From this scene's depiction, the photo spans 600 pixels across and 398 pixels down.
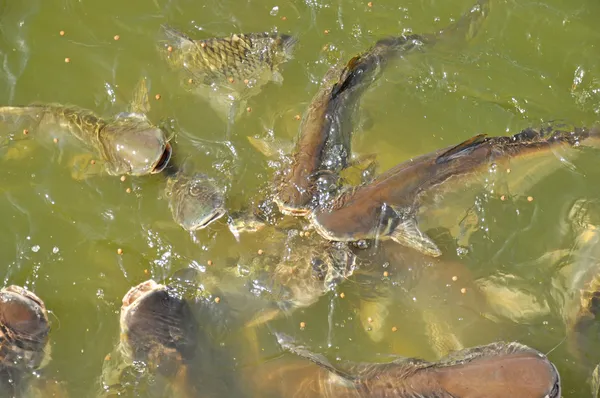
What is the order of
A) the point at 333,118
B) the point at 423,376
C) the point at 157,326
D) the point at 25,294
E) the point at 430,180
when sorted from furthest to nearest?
1. the point at 333,118
2. the point at 430,180
3. the point at 25,294
4. the point at 157,326
5. the point at 423,376

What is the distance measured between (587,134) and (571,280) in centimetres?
123

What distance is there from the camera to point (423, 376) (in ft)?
12.8

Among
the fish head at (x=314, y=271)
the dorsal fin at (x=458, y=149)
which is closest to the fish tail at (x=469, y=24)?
the dorsal fin at (x=458, y=149)

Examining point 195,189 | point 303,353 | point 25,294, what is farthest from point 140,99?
point 303,353

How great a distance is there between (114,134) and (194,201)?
790mm

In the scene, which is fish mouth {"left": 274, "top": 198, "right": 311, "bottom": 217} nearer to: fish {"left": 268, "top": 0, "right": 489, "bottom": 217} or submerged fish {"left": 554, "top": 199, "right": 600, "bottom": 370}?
fish {"left": 268, "top": 0, "right": 489, "bottom": 217}

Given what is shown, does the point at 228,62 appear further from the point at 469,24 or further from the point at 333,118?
the point at 469,24

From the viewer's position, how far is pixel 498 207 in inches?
186

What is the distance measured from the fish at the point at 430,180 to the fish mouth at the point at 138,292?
4.28ft

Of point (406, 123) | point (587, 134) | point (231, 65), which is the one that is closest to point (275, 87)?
point (231, 65)

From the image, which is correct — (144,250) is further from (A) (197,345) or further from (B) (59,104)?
(B) (59,104)

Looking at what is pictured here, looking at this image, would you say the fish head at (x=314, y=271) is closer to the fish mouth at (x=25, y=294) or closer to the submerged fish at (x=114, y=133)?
the submerged fish at (x=114, y=133)

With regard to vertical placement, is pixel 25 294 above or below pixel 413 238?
below

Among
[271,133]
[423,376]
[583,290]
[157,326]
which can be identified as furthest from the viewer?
[271,133]
